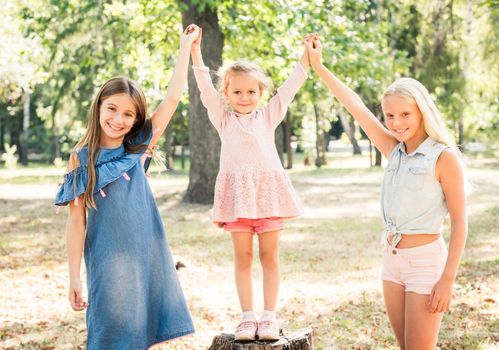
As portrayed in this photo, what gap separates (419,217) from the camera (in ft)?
11.0

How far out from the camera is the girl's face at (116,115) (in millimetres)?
3582

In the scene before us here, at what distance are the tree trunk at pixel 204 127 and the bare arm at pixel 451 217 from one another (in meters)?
10.5

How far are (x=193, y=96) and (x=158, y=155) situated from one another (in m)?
10.5

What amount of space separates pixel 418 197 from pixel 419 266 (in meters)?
0.35

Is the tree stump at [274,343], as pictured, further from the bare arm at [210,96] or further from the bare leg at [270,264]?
the bare arm at [210,96]

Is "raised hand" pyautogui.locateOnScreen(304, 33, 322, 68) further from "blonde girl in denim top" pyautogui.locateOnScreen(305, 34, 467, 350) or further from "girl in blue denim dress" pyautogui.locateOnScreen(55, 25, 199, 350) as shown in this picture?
"girl in blue denim dress" pyautogui.locateOnScreen(55, 25, 199, 350)

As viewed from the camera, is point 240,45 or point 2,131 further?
point 2,131

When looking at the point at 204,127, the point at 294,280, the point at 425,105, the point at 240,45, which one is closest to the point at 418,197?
the point at 425,105

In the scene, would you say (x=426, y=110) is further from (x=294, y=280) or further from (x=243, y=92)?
(x=294, y=280)

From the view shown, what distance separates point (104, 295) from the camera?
3469mm

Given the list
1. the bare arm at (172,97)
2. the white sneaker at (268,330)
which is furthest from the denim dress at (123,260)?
the white sneaker at (268,330)

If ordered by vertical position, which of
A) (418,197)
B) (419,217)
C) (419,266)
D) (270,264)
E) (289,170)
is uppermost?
(418,197)

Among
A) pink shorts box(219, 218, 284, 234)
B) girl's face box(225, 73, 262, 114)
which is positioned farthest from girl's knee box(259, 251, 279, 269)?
girl's face box(225, 73, 262, 114)

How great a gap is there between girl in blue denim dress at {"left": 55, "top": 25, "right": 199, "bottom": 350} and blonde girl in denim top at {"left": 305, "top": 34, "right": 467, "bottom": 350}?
121cm
